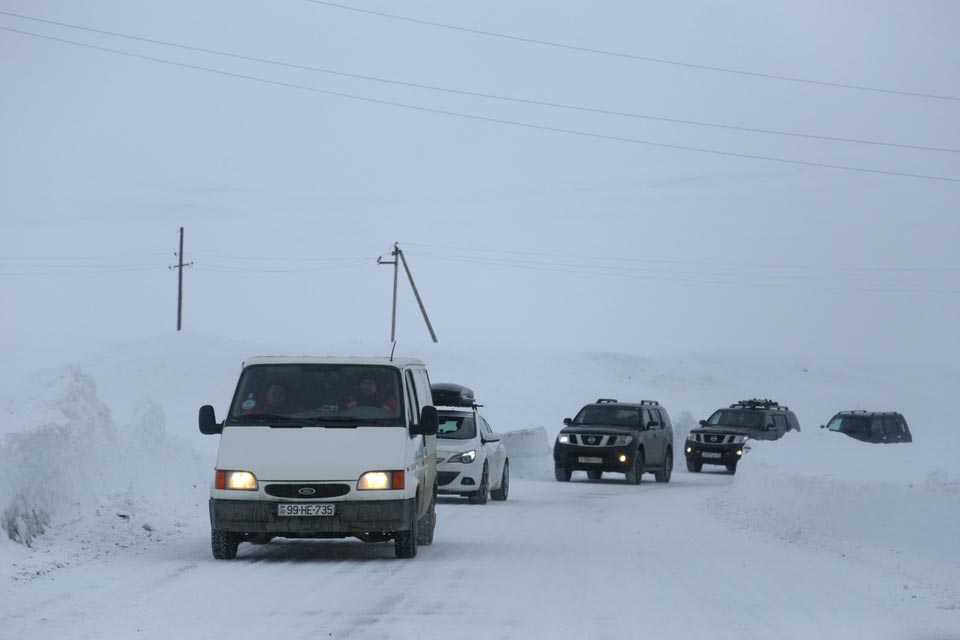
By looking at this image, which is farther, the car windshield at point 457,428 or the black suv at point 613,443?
the black suv at point 613,443

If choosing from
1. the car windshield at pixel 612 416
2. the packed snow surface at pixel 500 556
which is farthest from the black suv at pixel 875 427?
the packed snow surface at pixel 500 556

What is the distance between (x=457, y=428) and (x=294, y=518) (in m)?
10.4

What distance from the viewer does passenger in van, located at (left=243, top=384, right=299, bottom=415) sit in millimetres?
14000

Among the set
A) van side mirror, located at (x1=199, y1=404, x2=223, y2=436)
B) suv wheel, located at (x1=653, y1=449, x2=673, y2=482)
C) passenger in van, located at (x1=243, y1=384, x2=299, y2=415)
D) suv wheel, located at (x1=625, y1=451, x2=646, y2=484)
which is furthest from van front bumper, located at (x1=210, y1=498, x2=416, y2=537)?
suv wheel, located at (x1=653, y1=449, x2=673, y2=482)

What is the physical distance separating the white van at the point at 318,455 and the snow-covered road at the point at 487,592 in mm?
393

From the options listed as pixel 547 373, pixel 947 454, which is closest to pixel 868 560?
pixel 947 454

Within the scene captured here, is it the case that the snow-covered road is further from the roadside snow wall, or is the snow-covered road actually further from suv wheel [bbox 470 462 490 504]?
suv wheel [bbox 470 462 490 504]

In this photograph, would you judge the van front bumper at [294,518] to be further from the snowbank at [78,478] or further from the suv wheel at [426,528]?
the suv wheel at [426,528]

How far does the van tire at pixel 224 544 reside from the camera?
13.4m

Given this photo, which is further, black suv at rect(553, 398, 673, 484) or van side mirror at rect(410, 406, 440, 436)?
black suv at rect(553, 398, 673, 484)

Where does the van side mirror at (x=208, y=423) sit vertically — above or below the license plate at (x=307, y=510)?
above

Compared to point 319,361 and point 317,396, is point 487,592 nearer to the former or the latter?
point 317,396

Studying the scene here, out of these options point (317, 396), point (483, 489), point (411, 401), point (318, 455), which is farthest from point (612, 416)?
point (318, 455)

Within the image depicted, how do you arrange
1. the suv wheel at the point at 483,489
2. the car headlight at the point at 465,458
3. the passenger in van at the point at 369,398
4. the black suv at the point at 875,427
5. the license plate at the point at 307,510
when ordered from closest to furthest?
the license plate at the point at 307,510 < the passenger in van at the point at 369,398 < the car headlight at the point at 465,458 < the suv wheel at the point at 483,489 < the black suv at the point at 875,427
